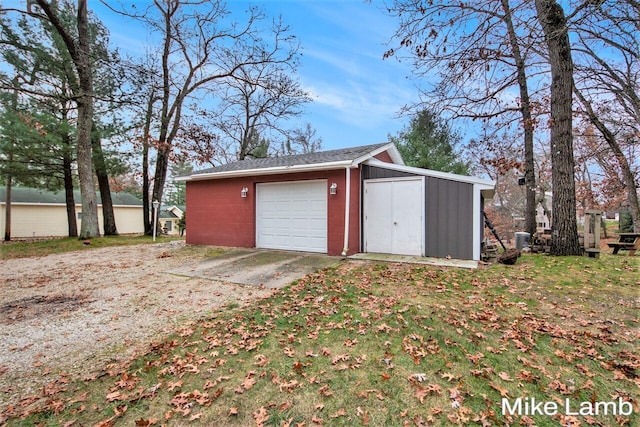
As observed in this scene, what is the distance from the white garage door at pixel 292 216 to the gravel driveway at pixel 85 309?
8.66 feet

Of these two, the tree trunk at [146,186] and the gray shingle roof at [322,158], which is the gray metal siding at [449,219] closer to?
the gray shingle roof at [322,158]

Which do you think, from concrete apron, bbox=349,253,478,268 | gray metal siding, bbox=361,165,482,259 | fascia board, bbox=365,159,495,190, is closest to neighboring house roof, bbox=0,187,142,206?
concrete apron, bbox=349,253,478,268

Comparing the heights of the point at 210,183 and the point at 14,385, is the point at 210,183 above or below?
above

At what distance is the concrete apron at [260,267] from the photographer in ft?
19.5

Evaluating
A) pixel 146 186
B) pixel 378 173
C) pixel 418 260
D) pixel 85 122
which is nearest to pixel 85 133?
pixel 85 122

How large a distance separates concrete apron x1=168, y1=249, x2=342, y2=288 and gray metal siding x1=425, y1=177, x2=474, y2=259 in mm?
2614

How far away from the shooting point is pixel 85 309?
4445 millimetres

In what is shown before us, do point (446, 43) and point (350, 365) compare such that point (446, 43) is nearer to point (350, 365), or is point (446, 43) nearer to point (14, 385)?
point (350, 365)

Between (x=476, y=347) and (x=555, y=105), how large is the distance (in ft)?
24.4

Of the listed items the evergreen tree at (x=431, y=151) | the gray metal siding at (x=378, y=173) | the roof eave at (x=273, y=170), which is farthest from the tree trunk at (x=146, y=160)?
the evergreen tree at (x=431, y=151)

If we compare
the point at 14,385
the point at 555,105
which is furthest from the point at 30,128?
the point at 555,105

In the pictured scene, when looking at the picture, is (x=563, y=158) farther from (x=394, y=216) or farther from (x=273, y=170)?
(x=273, y=170)

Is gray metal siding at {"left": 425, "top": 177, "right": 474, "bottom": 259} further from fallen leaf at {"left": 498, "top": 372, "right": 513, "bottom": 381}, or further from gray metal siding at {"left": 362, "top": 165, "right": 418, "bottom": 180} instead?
fallen leaf at {"left": 498, "top": 372, "right": 513, "bottom": 381}

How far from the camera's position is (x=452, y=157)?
16.5 metres
